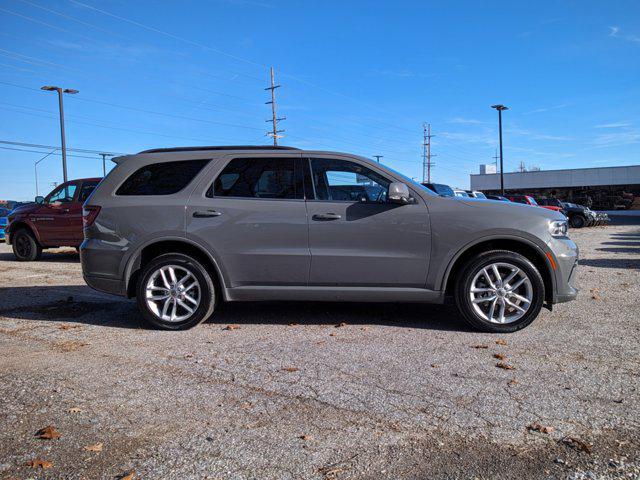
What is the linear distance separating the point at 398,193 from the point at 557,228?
1.66m

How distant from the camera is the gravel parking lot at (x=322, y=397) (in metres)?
2.61

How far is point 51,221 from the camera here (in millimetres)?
12195

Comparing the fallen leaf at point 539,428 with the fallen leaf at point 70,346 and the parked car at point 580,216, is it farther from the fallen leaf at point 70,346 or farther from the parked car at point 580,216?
the parked car at point 580,216

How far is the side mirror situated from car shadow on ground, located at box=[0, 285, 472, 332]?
1.32 meters

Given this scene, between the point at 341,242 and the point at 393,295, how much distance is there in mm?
739

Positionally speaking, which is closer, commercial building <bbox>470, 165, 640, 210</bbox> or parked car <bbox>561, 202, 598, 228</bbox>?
parked car <bbox>561, 202, 598, 228</bbox>

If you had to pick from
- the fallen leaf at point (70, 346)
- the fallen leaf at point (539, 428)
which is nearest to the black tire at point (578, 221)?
the fallen leaf at point (539, 428)

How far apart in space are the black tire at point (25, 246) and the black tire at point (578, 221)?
27.8 m

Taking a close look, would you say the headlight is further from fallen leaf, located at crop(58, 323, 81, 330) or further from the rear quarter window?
fallen leaf, located at crop(58, 323, 81, 330)

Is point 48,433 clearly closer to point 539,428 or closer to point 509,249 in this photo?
point 539,428

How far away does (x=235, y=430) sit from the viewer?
9.75 feet

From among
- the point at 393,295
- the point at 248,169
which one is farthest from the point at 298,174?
the point at 393,295

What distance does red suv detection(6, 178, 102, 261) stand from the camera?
11969mm

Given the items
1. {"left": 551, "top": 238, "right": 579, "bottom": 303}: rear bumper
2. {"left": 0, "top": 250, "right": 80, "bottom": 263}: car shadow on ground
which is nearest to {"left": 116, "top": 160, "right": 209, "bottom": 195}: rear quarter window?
{"left": 551, "top": 238, "right": 579, "bottom": 303}: rear bumper
